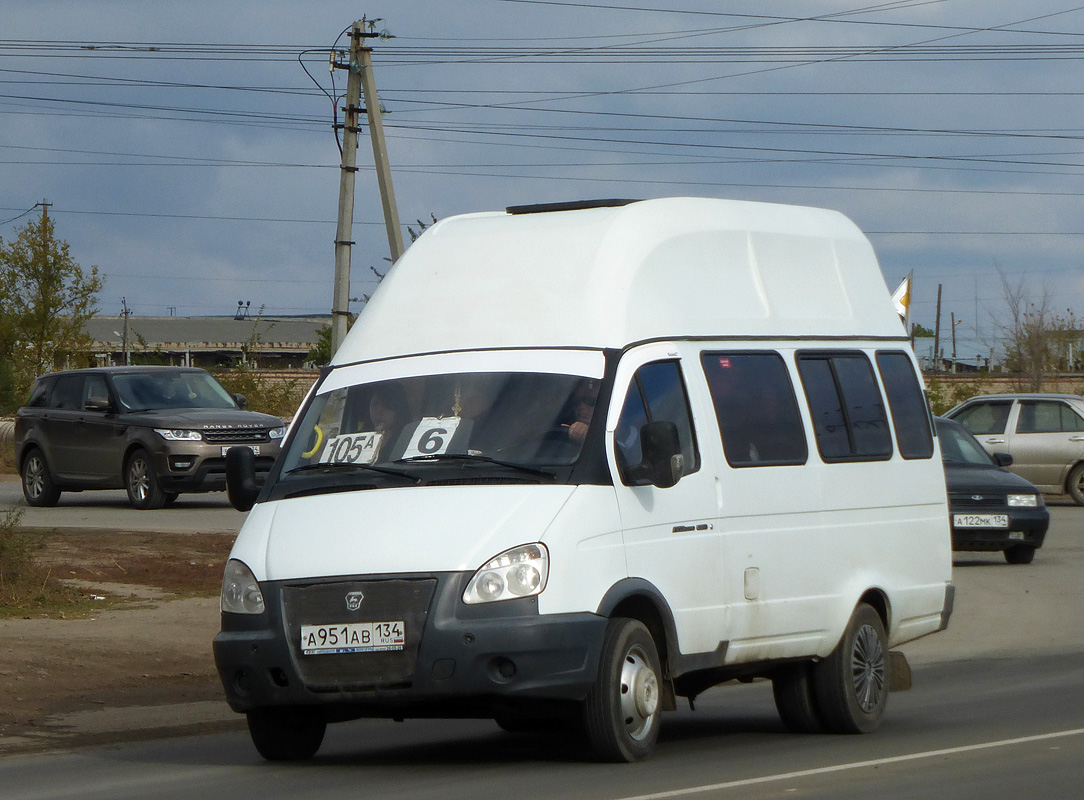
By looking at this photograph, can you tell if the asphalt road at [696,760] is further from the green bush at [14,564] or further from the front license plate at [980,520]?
the front license plate at [980,520]

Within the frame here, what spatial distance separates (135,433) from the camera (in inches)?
914

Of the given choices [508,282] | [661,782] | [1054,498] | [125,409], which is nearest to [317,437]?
[508,282]

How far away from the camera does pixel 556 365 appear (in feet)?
26.7

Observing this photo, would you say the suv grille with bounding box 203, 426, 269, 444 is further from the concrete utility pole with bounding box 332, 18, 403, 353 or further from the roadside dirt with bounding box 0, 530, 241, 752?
the roadside dirt with bounding box 0, 530, 241, 752

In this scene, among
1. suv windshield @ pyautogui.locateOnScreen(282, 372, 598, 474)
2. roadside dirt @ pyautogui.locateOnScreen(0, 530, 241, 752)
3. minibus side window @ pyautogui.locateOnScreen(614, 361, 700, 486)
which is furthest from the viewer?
roadside dirt @ pyautogui.locateOnScreen(0, 530, 241, 752)

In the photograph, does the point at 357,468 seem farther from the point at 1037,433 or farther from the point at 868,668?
the point at 1037,433

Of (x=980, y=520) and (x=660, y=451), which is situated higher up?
(x=660, y=451)

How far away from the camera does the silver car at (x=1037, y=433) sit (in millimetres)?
27500

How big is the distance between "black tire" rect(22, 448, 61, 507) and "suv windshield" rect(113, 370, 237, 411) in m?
1.89

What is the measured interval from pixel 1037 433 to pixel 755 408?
1998 cm

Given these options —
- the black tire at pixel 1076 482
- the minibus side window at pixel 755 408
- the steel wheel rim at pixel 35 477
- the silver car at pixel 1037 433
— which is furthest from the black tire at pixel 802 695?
the black tire at pixel 1076 482

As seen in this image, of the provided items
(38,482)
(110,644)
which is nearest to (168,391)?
(38,482)

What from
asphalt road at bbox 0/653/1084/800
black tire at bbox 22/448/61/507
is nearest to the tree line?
black tire at bbox 22/448/61/507

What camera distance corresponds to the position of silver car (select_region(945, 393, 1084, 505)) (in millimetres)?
27500
